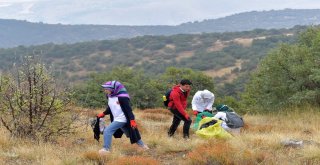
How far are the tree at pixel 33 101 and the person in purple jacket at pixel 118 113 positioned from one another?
49.9 inches

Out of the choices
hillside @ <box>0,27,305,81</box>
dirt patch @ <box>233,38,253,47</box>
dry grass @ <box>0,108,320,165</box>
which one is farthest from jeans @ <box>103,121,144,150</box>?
dirt patch @ <box>233,38,253,47</box>

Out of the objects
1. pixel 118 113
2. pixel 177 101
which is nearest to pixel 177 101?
pixel 177 101

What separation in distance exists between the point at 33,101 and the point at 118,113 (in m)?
1.84

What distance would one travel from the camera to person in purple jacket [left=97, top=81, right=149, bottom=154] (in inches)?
305

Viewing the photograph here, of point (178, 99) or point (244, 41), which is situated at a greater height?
point (178, 99)

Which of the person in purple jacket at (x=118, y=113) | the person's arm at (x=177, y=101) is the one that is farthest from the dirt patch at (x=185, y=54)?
the person in purple jacket at (x=118, y=113)

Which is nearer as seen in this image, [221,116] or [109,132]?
[109,132]

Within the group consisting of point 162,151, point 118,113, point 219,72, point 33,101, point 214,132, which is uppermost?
point 33,101

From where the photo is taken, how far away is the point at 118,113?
25.9ft

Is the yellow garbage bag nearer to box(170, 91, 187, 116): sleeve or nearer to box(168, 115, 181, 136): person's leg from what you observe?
box(170, 91, 187, 116): sleeve

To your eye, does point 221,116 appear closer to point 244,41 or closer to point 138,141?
point 138,141

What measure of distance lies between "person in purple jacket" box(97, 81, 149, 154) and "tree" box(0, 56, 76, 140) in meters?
1.27

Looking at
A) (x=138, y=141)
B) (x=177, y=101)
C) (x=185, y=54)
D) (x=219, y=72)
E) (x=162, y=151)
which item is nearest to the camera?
(x=138, y=141)

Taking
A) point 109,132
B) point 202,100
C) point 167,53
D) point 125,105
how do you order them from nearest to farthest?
point 125,105, point 109,132, point 202,100, point 167,53
